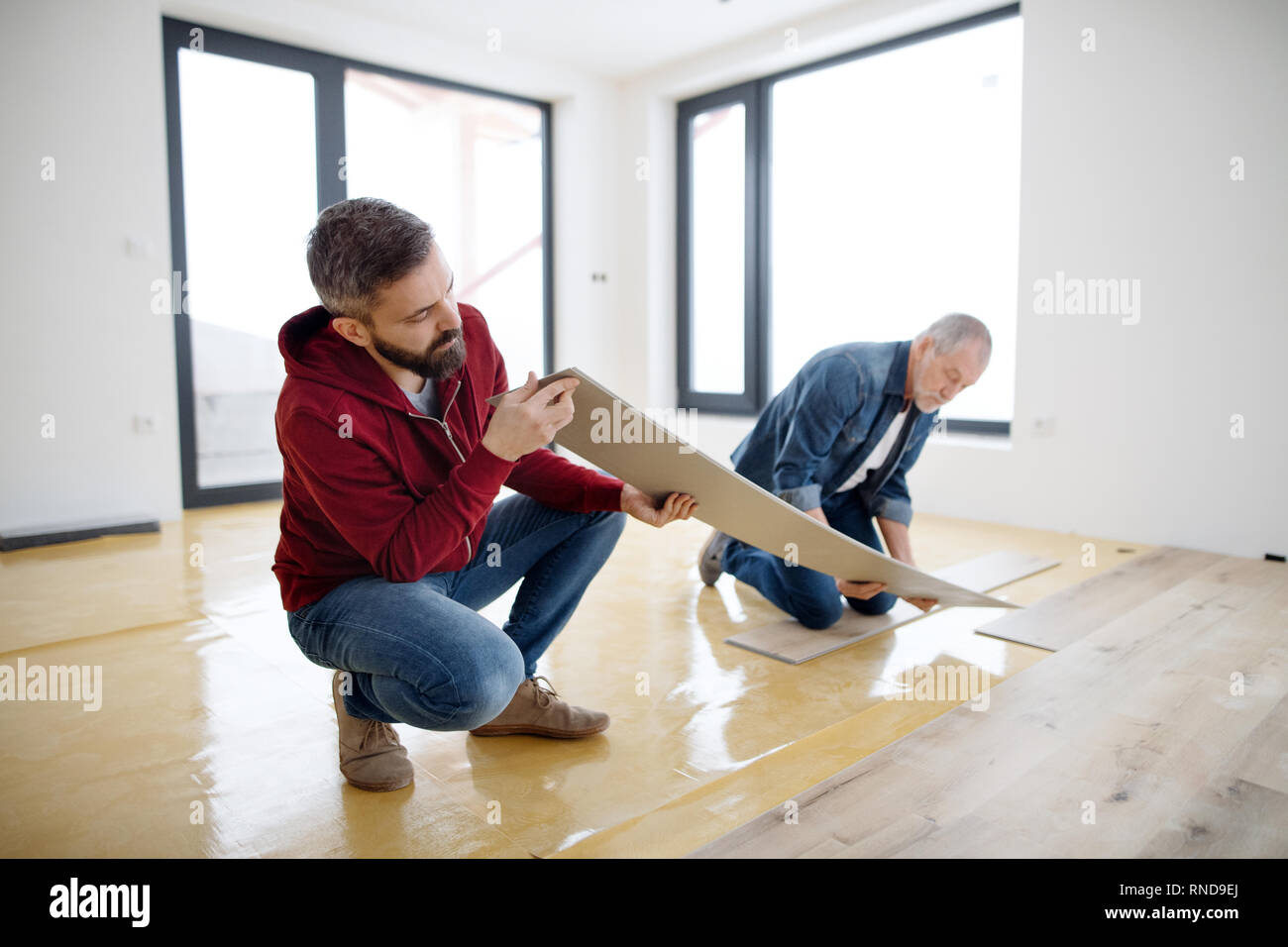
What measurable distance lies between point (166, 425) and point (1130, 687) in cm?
409

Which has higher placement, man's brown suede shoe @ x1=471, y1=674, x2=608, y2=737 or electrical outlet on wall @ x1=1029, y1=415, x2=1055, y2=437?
electrical outlet on wall @ x1=1029, y1=415, x2=1055, y2=437

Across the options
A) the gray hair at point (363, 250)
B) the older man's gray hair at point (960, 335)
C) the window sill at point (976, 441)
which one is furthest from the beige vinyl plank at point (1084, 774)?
the window sill at point (976, 441)

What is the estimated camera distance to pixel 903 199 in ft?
15.4

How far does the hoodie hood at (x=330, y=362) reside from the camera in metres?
1.42

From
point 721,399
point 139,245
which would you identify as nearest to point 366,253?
point 139,245

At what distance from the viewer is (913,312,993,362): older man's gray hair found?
7.09 ft

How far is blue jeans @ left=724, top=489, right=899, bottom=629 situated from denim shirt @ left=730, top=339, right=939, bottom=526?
0.22 ft

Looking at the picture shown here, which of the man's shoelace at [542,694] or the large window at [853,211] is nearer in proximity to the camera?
the man's shoelace at [542,694]

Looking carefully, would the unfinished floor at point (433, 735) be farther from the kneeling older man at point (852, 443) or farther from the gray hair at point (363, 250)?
the gray hair at point (363, 250)

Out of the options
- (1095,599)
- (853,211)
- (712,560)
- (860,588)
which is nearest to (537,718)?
(860,588)

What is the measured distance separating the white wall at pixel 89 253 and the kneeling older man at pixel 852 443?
301 centimetres

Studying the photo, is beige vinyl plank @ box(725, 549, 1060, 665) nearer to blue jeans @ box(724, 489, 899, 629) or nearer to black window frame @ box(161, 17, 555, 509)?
blue jeans @ box(724, 489, 899, 629)

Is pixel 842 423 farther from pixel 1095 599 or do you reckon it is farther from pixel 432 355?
pixel 432 355

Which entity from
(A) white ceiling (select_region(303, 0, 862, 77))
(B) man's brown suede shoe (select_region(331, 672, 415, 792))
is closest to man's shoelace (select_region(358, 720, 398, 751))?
(B) man's brown suede shoe (select_region(331, 672, 415, 792))
